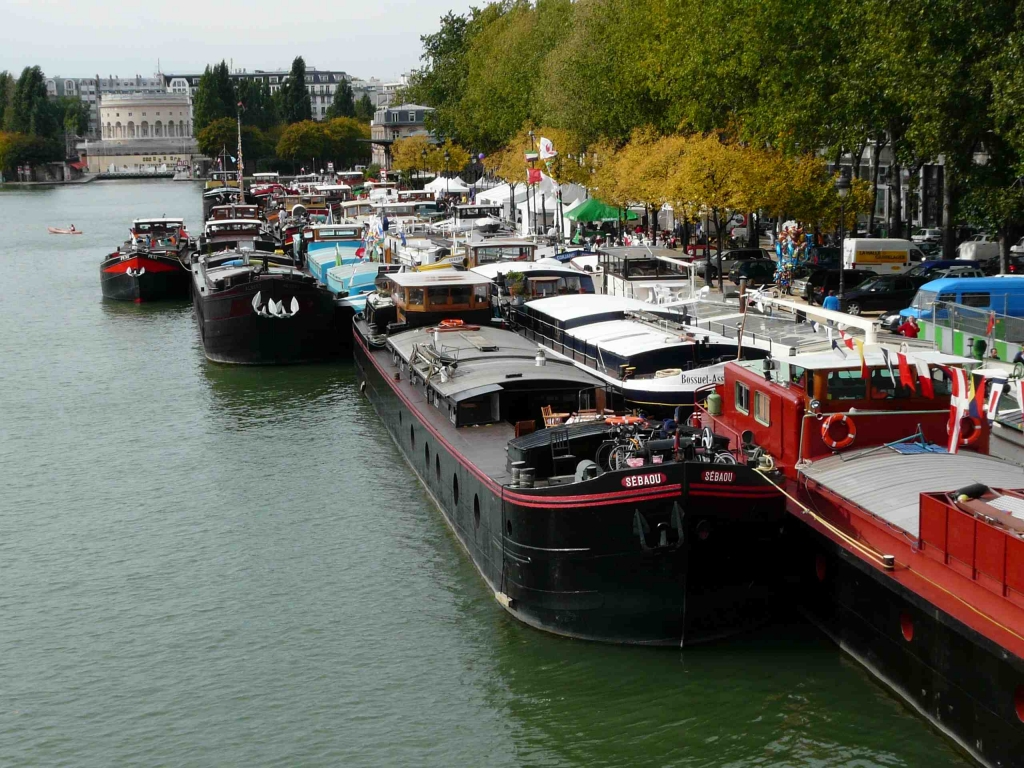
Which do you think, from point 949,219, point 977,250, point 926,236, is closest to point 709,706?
point 949,219

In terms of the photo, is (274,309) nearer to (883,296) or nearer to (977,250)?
(883,296)

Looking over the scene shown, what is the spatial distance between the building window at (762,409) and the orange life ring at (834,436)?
121 centimetres

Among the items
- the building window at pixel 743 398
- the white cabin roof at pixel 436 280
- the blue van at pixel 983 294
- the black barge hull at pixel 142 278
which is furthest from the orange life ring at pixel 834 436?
the black barge hull at pixel 142 278

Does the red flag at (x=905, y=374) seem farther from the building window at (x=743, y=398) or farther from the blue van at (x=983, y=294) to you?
the blue van at (x=983, y=294)

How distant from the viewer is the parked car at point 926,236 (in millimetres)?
57397

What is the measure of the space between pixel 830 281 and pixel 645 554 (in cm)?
2870

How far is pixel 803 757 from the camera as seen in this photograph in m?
17.1

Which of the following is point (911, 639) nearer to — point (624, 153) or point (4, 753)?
point (4, 753)

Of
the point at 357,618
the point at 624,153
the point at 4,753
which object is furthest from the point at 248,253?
the point at 4,753

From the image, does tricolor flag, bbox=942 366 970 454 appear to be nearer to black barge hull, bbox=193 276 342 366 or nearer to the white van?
black barge hull, bbox=193 276 342 366

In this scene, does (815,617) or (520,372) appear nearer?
(815,617)

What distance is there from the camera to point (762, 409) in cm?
2123

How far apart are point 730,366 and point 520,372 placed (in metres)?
4.67

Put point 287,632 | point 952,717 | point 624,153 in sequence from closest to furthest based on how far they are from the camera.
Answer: point 952,717, point 287,632, point 624,153
